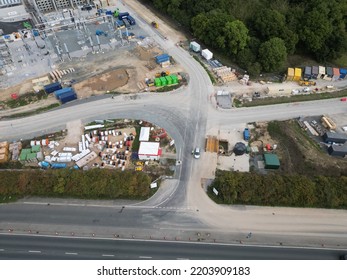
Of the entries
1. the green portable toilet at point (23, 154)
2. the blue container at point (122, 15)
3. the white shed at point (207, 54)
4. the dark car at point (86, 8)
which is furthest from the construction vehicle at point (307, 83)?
the dark car at point (86, 8)

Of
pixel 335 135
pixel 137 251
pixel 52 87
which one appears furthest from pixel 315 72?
pixel 52 87

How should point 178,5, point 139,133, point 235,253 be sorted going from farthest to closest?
point 178,5 → point 139,133 → point 235,253

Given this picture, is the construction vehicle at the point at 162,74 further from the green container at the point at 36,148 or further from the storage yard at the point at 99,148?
the green container at the point at 36,148

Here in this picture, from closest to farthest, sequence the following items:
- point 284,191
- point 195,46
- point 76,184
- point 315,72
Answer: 1. point 284,191
2. point 76,184
3. point 315,72
4. point 195,46

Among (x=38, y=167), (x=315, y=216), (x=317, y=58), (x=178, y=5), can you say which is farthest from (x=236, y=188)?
(x=178, y=5)

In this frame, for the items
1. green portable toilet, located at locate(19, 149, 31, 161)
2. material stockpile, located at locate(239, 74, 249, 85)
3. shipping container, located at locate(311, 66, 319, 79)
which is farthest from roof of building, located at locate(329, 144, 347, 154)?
green portable toilet, located at locate(19, 149, 31, 161)

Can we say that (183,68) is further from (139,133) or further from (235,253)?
(235,253)

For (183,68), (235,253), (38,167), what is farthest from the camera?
(183,68)

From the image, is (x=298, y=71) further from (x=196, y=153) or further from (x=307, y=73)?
(x=196, y=153)
